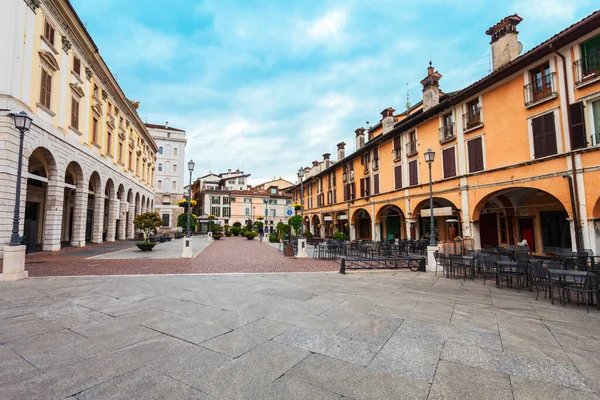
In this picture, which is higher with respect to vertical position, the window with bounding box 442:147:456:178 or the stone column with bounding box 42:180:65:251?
the window with bounding box 442:147:456:178

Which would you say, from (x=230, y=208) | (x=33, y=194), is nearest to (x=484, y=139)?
(x=33, y=194)

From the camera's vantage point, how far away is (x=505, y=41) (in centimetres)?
1470

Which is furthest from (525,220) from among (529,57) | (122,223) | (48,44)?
(122,223)

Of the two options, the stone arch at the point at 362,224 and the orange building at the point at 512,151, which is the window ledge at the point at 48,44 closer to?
the orange building at the point at 512,151

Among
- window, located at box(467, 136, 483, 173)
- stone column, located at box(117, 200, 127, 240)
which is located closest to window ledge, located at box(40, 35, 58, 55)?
stone column, located at box(117, 200, 127, 240)

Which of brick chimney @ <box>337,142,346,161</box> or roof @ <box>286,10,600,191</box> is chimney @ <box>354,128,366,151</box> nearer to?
brick chimney @ <box>337,142,346,161</box>

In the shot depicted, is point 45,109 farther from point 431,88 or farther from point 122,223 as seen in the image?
point 431,88

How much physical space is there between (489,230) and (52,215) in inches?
1042

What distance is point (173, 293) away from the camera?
21.0 feet

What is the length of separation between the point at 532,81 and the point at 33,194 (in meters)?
29.4

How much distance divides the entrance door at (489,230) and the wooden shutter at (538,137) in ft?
22.1

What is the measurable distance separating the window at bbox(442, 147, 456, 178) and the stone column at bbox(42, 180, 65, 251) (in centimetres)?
2273

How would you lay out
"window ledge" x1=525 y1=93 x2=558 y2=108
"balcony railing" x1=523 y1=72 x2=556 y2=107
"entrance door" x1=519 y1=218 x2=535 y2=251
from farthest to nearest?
"entrance door" x1=519 y1=218 x2=535 y2=251 → "balcony railing" x1=523 y1=72 x2=556 y2=107 → "window ledge" x1=525 y1=93 x2=558 y2=108

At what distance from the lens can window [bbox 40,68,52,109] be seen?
45.2ft
